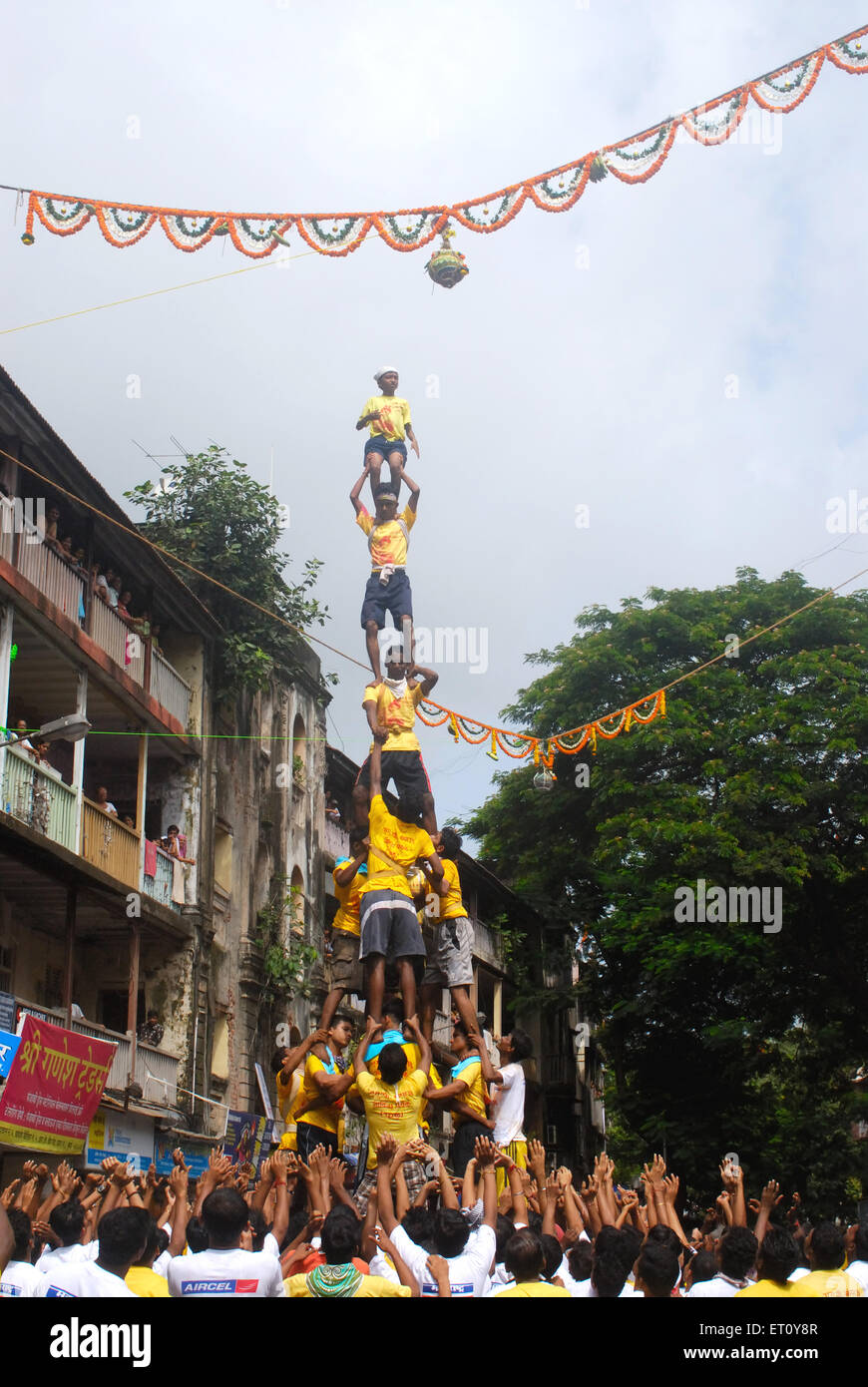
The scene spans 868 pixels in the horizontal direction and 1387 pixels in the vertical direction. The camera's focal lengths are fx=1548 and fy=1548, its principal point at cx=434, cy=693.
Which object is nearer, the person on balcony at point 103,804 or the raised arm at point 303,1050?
the raised arm at point 303,1050

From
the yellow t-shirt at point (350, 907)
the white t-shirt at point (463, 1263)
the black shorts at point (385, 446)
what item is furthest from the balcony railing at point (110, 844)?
the white t-shirt at point (463, 1263)

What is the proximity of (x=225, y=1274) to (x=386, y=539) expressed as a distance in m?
10.4

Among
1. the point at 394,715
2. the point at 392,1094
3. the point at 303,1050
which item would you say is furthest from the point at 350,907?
the point at 392,1094

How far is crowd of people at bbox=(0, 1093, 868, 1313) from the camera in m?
5.63

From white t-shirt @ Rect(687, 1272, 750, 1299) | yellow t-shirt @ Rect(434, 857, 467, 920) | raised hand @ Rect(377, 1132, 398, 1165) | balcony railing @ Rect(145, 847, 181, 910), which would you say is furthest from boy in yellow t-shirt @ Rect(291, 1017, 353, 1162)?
balcony railing @ Rect(145, 847, 181, 910)

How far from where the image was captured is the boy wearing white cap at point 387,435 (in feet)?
50.2

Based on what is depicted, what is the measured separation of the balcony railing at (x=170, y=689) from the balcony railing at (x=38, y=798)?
410 centimetres

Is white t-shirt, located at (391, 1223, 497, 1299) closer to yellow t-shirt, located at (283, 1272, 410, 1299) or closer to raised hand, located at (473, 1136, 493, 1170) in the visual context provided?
yellow t-shirt, located at (283, 1272, 410, 1299)

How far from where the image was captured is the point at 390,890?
14.3 meters

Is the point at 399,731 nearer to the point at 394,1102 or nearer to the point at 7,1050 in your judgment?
the point at 394,1102

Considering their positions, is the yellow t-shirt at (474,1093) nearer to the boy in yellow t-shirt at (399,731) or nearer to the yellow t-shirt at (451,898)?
the yellow t-shirt at (451,898)

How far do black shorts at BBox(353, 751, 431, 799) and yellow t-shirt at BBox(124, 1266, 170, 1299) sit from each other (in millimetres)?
8898
